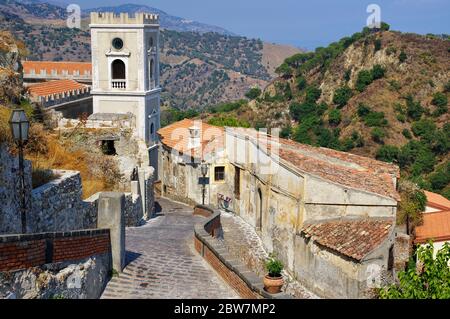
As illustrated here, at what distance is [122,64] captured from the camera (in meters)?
42.8

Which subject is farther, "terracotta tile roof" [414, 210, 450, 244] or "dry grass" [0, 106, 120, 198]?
"terracotta tile roof" [414, 210, 450, 244]

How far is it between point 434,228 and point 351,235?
11331 millimetres

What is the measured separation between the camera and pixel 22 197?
10523mm

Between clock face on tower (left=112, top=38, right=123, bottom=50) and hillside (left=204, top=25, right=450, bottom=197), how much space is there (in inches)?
992

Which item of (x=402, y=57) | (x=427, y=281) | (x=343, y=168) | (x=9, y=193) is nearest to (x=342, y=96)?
(x=402, y=57)

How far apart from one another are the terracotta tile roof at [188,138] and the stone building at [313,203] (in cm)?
16

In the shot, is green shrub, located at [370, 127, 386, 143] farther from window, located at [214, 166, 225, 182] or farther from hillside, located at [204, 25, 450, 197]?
window, located at [214, 166, 225, 182]

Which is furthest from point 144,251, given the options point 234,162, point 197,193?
point 197,193

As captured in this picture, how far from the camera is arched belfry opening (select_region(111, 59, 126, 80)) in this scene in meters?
42.8

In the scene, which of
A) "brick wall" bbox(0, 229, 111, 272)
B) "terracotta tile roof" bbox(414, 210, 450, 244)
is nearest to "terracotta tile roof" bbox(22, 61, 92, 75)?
"terracotta tile roof" bbox(414, 210, 450, 244)

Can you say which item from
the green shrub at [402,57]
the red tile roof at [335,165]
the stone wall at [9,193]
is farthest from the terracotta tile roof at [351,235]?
the green shrub at [402,57]

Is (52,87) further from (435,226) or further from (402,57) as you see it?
(402,57)

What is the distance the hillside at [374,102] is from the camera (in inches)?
2416

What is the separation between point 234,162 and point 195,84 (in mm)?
154116
